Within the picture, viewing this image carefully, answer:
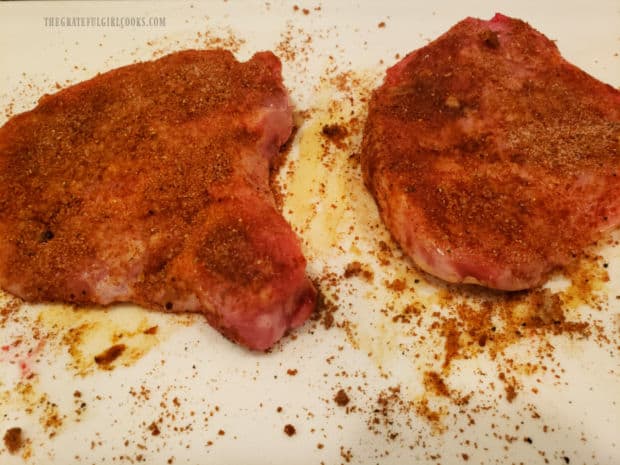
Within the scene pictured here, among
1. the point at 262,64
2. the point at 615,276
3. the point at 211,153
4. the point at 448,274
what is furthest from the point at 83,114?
the point at 615,276

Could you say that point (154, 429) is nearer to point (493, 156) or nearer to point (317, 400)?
point (317, 400)

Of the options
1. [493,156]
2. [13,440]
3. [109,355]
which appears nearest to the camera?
[13,440]

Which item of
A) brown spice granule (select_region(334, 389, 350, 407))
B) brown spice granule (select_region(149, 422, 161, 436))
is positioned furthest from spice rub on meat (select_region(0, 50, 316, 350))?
brown spice granule (select_region(149, 422, 161, 436))

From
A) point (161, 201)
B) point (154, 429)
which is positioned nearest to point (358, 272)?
point (161, 201)

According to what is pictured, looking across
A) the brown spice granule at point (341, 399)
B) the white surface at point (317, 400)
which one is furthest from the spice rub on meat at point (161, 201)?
the brown spice granule at point (341, 399)

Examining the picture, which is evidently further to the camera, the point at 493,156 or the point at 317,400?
the point at 493,156

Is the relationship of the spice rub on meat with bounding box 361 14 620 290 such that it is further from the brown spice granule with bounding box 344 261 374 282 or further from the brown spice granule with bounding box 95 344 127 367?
the brown spice granule with bounding box 95 344 127 367
